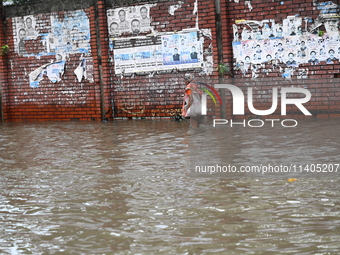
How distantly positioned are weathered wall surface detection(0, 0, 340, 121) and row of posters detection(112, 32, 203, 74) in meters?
0.03

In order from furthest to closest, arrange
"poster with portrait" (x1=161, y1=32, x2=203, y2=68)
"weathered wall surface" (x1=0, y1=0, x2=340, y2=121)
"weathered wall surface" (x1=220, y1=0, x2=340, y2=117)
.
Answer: "poster with portrait" (x1=161, y1=32, x2=203, y2=68)
"weathered wall surface" (x1=0, y1=0, x2=340, y2=121)
"weathered wall surface" (x1=220, y1=0, x2=340, y2=117)

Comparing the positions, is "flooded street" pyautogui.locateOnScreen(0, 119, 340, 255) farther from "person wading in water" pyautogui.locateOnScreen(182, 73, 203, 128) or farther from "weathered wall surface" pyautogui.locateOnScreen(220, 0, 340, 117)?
"weathered wall surface" pyautogui.locateOnScreen(220, 0, 340, 117)

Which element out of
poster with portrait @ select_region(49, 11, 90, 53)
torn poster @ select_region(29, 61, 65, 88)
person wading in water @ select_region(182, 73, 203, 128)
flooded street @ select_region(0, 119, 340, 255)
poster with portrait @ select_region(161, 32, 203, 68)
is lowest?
flooded street @ select_region(0, 119, 340, 255)

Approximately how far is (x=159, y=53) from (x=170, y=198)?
8622mm

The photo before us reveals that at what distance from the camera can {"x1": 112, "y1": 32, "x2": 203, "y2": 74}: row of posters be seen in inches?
517

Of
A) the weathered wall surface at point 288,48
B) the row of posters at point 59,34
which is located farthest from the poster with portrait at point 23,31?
the weathered wall surface at point 288,48

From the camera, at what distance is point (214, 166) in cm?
696

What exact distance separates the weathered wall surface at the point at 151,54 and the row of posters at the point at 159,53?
0.08ft

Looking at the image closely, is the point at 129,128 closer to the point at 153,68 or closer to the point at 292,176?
the point at 153,68

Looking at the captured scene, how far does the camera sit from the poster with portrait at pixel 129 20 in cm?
1370

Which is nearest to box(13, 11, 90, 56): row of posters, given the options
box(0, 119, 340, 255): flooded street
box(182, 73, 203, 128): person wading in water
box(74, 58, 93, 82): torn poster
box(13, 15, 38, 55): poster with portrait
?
box(13, 15, 38, 55): poster with portrait

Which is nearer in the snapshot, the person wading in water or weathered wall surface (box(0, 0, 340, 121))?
the person wading in water

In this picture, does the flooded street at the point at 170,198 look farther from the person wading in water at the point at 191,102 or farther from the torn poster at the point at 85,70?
the torn poster at the point at 85,70

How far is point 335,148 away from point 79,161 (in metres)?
3.75
